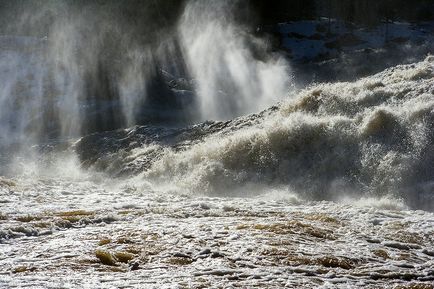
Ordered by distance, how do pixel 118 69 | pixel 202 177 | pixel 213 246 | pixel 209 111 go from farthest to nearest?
pixel 118 69
pixel 209 111
pixel 202 177
pixel 213 246

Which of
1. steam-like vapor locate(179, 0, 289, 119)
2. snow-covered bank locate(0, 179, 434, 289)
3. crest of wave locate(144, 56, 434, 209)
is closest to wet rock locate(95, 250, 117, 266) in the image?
snow-covered bank locate(0, 179, 434, 289)

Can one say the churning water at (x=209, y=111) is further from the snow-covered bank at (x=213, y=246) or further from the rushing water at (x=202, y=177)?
the snow-covered bank at (x=213, y=246)

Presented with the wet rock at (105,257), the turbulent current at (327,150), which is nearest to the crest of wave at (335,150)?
the turbulent current at (327,150)

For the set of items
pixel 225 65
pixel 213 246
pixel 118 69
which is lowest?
pixel 213 246

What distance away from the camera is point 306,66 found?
54.8 metres

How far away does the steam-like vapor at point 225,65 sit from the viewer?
1610 inches

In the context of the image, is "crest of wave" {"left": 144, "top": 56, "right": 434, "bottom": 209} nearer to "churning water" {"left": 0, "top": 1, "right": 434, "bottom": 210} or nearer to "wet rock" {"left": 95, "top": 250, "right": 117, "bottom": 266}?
"churning water" {"left": 0, "top": 1, "right": 434, "bottom": 210}

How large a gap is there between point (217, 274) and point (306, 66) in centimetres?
4851

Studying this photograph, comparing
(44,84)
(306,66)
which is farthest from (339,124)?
(306,66)

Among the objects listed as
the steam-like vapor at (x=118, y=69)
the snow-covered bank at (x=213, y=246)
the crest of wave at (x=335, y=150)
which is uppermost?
the steam-like vapor at (x=118, y=69)

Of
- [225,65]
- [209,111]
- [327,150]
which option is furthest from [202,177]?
[225,65]

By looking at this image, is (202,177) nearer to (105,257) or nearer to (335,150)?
(335,150)

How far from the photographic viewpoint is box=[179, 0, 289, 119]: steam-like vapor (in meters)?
40.9

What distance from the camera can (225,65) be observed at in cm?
5197
